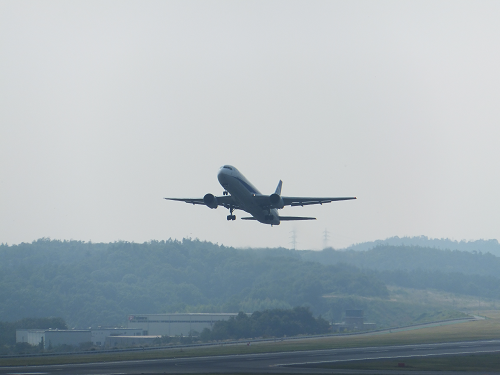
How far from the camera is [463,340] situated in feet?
299

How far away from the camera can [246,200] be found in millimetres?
61906

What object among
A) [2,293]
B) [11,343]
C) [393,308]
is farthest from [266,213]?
[2,293]

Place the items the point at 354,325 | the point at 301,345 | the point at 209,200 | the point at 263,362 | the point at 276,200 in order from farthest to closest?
the point at 354,325, the point at 301,345, the point at 263,362, the point at 209,200, the point at 276,200

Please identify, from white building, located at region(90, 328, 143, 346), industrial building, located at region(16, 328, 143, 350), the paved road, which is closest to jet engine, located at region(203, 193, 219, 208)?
the paved road

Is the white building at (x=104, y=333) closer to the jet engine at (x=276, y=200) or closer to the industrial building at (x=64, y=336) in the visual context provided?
the industrial building at (x=64, y=336)

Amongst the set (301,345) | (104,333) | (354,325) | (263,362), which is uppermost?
(104,333)

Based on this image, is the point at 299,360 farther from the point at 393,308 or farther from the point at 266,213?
the point at 393,308

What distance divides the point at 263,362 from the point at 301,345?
84.3ft

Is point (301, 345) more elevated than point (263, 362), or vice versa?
point (263, 362)

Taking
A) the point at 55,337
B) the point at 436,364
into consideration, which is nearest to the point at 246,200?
the point at 436,364

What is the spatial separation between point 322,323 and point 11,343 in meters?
58.6

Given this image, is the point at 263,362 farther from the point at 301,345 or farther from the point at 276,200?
the point at 301,345

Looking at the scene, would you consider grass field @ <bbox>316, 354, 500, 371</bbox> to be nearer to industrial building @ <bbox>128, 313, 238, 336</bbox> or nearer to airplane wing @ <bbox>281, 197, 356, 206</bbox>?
airplane wing @ <bbox>281, 197, 356, 206</bbox>

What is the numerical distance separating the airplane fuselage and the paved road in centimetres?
1493
